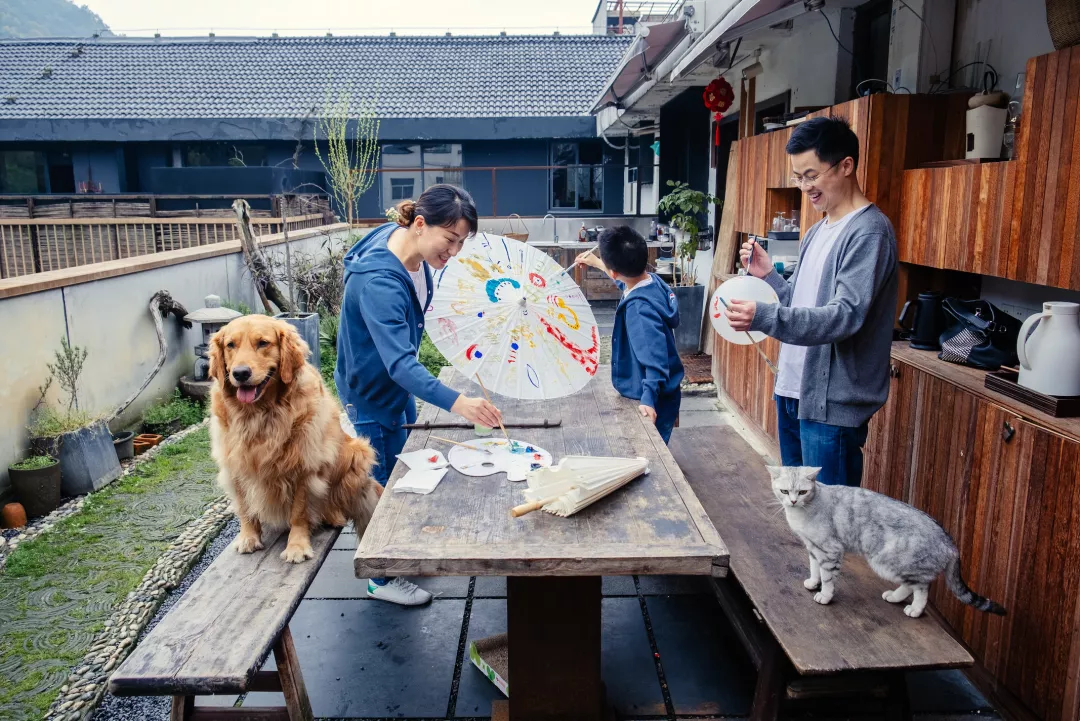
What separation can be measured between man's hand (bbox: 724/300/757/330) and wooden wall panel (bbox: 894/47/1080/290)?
1089mm

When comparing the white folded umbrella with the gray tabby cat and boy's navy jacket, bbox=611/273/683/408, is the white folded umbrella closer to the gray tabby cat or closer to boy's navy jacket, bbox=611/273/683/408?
the gray tabby cat

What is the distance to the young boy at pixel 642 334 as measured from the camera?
3562 millimetres

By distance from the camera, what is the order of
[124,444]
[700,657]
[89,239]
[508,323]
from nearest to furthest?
1. [508,323]
2. [700,657]
3. [124,444]
4. [89,239]

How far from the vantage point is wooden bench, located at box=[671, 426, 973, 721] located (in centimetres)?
219

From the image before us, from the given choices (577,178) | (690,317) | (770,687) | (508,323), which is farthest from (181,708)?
(577,178)

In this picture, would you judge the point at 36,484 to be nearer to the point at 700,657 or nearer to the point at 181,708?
the point at 181,708

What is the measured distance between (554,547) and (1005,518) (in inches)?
67.1

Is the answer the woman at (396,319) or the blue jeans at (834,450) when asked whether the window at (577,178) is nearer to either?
the woman at (396,319)

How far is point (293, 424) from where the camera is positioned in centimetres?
302

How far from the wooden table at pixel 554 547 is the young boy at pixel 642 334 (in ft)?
1.19

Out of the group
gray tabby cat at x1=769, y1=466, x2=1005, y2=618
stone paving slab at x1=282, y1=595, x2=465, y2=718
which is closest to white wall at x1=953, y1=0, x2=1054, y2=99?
gray tabby cat at x1=769, y1=466, x2=1005, y2=618

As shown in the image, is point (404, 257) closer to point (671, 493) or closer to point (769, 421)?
point (671, 493)

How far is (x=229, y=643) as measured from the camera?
91.0 inches

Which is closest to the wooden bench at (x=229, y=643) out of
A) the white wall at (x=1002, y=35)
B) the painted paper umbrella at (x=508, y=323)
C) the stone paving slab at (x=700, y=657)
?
the painted paper umbrella at (x=508, y=323)
